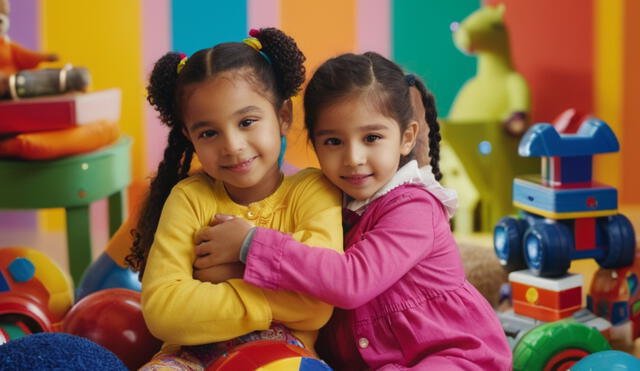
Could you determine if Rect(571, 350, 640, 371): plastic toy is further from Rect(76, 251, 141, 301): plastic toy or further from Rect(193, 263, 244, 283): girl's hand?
Rect(76, 251, 141, 301): plastic toy

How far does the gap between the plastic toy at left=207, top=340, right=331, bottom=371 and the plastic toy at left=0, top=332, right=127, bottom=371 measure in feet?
0.55

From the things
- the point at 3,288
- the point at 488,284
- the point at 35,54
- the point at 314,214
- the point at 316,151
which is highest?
the point at 35,54

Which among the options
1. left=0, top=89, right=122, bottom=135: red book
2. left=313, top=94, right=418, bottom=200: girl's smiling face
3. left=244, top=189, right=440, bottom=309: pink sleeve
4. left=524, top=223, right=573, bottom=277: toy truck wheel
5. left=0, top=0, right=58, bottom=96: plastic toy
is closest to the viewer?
left=244, top=189, right=440, bottom=309: pink sleeve

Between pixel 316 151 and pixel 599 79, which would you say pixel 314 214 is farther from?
pixel 599 79

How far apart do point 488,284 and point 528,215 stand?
1.19 feet

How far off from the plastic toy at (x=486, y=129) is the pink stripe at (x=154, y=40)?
56.1 inches

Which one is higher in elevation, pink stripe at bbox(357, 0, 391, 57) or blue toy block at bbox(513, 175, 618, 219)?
pink stripe at bbox(357, 0, 391, 57)

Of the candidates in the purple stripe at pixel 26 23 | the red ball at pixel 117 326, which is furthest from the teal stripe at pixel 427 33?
the red ball at pixel 117 326

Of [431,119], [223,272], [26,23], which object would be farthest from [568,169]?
[26,23]

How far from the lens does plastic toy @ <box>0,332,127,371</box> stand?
1.23 meters

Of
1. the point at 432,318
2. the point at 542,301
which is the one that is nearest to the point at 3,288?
the point at 432,318

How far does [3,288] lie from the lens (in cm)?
201

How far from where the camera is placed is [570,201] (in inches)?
88.7

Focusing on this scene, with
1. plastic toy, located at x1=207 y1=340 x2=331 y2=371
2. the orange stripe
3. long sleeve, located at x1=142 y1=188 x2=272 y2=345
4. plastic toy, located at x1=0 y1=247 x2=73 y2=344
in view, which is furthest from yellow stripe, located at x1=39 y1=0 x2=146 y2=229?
plastic toy, located at x1=207 y1=340 x2=331 y2=371
